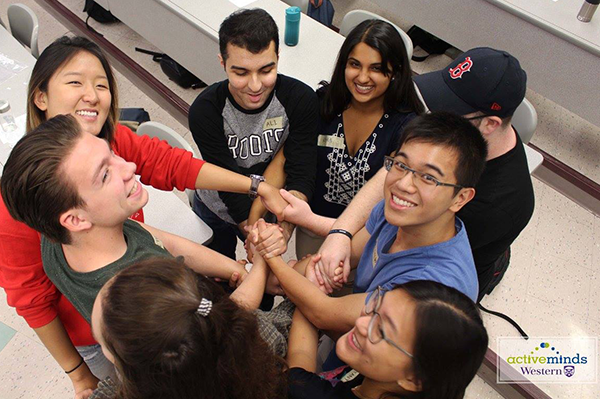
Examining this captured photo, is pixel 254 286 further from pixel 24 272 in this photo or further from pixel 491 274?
pixel 491 274

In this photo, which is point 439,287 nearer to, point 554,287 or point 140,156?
point 140,156

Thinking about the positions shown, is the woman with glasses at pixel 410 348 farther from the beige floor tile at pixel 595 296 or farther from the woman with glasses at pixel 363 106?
the beige floor tile at pixel 595 296

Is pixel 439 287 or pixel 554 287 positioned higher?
pixel 439 287

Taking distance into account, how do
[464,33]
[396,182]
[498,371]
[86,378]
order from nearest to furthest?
[396,182]
[86,378]
[498,371]
[464,33]

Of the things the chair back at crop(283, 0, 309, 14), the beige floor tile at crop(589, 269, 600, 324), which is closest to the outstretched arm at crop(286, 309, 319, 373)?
the beige floor tile at crop(589, 269, 600, 324)

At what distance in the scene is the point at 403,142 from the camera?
137 centimetres

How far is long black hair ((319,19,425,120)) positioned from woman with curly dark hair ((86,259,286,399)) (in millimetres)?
1106

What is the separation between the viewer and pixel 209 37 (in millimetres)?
2977

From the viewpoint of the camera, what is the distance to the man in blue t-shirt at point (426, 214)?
50.3 inches

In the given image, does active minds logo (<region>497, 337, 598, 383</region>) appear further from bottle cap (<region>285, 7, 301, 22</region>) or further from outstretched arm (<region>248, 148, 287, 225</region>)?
bottle cap (<region>285, 7, 301, 22</region>)

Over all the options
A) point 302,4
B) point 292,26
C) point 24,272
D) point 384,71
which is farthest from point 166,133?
point 302,4

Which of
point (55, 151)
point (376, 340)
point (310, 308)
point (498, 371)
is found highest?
point (55, 151)

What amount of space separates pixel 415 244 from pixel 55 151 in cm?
109

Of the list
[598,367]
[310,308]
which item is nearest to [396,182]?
[310,308]
